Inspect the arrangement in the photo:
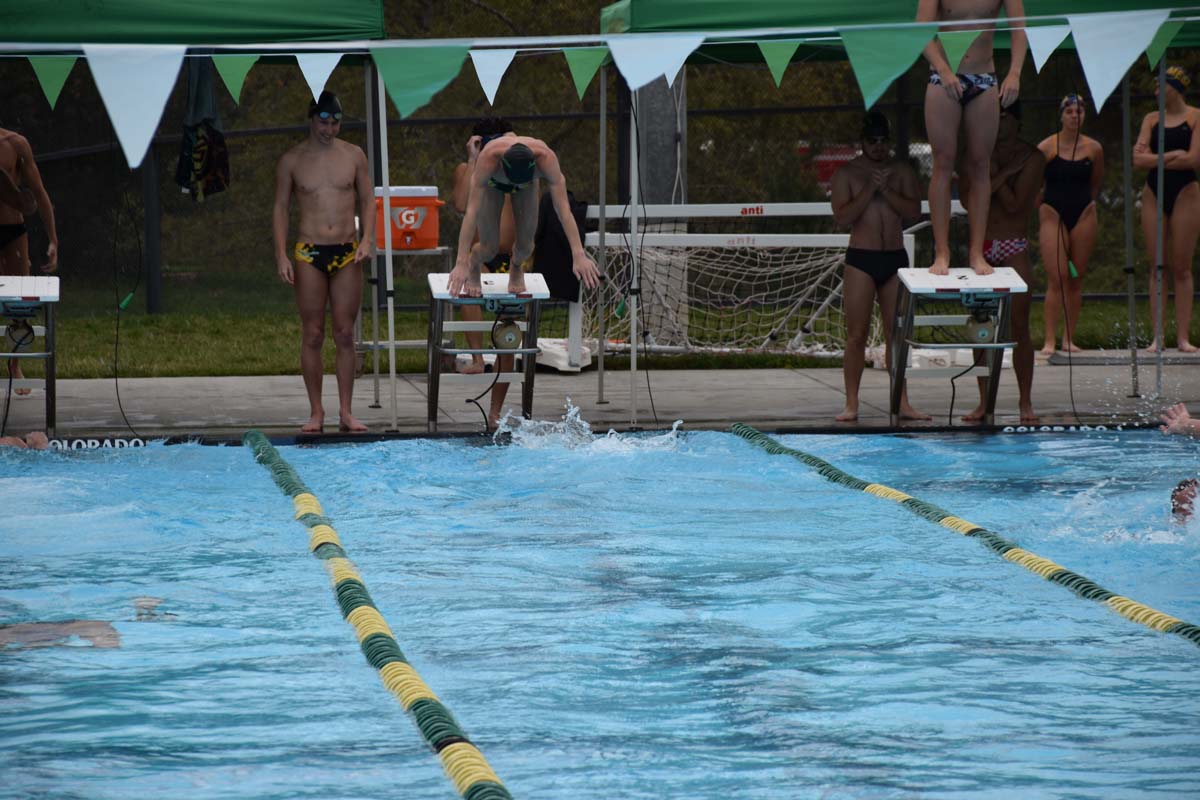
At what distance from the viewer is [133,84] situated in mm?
7730

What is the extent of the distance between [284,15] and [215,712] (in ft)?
17.2

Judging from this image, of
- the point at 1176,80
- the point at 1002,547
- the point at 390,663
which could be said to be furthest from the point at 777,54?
the point at 1176,80

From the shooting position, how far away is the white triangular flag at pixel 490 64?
842 centimetres

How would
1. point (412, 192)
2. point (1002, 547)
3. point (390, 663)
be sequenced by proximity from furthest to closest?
point (412, 192)
point (1002, 547)
point (390, 663)

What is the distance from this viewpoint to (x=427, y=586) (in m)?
6.50

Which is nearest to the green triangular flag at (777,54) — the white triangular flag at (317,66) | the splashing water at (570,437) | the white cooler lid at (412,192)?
the splashing water at (570,437)

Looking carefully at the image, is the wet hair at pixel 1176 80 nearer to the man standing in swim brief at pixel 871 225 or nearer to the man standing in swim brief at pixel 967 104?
the man standing in swim brief at pixel 967 104

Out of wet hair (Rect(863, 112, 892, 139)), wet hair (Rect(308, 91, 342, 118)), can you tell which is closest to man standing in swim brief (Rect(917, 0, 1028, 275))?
wet hair (Rect(863, 112, 892, 139))

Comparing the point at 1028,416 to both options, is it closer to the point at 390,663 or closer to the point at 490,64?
the point at 490,64

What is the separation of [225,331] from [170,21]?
708cm

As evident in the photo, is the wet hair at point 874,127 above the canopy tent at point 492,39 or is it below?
below

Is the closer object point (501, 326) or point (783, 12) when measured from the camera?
point (783, 12)

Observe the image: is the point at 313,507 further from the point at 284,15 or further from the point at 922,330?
the point at 922,330

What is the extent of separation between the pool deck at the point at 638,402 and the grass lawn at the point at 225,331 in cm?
57
